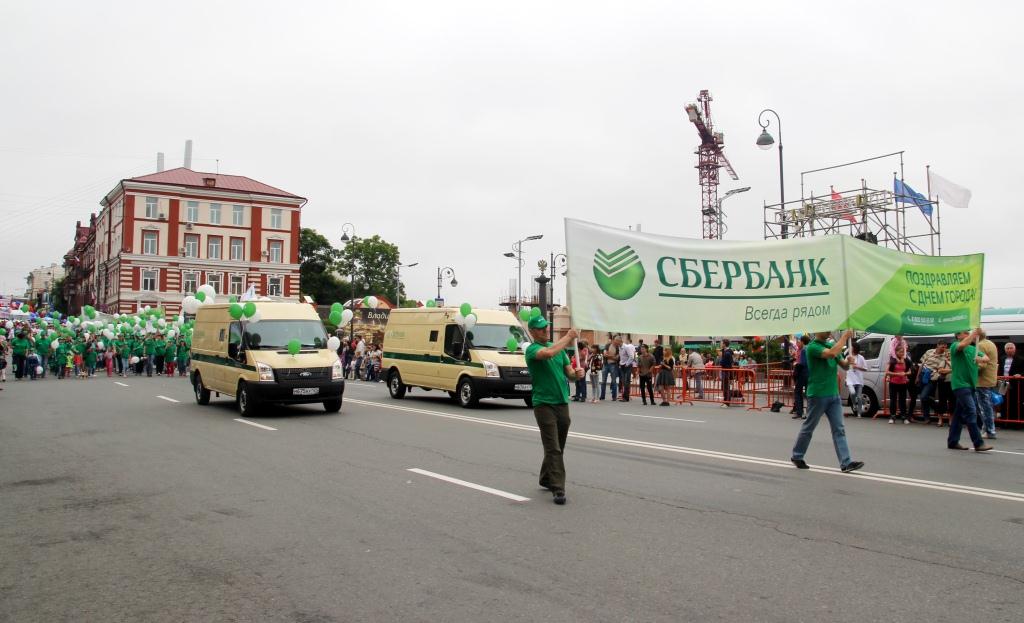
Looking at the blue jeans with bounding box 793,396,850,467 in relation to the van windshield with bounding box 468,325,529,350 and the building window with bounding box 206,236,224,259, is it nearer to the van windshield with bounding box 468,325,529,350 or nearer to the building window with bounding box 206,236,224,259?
the van windshield with bounding box 468,325,529,350

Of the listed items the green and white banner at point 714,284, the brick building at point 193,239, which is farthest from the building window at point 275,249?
the green and white banner at point 714,284

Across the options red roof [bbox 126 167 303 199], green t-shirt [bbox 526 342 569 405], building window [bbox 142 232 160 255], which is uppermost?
red roof [bbox 126 167 303 199]

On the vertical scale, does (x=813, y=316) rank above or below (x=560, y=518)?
above

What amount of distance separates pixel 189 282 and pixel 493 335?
6195cm

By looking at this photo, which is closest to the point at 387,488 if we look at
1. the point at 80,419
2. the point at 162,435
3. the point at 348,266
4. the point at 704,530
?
the point at 704,530

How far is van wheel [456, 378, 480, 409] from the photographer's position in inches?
684

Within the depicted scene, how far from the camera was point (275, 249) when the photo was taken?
75188 millimetres

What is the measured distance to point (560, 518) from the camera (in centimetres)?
656

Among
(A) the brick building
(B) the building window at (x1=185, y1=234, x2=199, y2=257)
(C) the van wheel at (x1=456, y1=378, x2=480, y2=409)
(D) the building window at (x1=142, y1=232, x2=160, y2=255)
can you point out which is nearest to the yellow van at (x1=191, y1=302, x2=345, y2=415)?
(C) the van wheel at (x1=456, y1=378, x2=480, y2=409)

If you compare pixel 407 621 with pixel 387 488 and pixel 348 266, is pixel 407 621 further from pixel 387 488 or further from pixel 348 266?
pixel 348 266

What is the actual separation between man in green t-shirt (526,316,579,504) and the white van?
1179cm

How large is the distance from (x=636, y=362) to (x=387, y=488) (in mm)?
15594

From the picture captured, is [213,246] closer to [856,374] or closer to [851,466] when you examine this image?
[856,374]

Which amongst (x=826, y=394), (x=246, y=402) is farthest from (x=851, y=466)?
(x=246, y=402)
